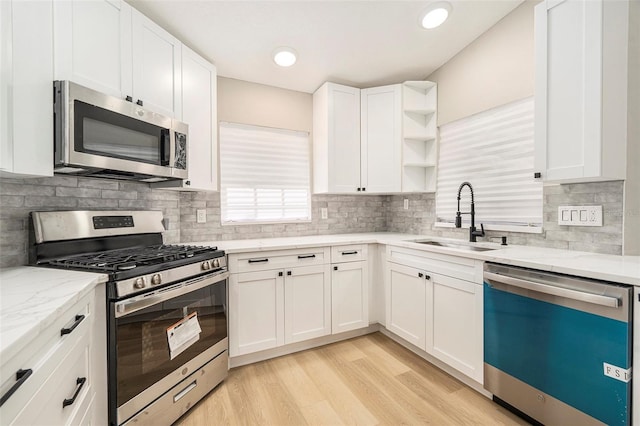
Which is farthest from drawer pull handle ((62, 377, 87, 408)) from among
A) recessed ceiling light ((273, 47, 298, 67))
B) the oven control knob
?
recessed ceiling light ((273, 47, 298, 67))

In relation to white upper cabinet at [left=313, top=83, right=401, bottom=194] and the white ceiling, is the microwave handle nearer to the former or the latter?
the white ceiling

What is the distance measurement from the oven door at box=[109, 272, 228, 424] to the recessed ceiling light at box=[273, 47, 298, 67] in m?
1.91

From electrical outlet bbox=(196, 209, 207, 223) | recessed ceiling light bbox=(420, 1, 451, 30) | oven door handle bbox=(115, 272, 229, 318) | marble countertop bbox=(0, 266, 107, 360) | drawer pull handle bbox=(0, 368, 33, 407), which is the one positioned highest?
recessed ceiling light bbox=(420, 1, 451, 30)

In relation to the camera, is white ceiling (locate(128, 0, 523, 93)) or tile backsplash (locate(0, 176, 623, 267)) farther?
white ceiling (locate(128, 0, 523, 93))

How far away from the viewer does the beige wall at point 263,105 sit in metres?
2.75

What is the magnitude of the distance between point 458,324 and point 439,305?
7.2 inches

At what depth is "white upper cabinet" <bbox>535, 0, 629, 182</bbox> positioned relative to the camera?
1552 millimetres

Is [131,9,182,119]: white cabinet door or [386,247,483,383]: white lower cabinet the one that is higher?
[131,9,182,119]: white cabinet door

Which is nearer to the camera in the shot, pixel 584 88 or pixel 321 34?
pixel 584 88

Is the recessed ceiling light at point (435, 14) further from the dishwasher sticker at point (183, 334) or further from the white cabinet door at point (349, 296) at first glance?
the dishwasher sticker at point (183, 334)

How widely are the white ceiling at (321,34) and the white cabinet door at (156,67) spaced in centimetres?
16

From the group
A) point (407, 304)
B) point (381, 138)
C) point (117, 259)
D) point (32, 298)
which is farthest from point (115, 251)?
point (381, 138)

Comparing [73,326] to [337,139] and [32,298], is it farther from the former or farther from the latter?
[337,139]

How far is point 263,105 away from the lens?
293 centimetres
